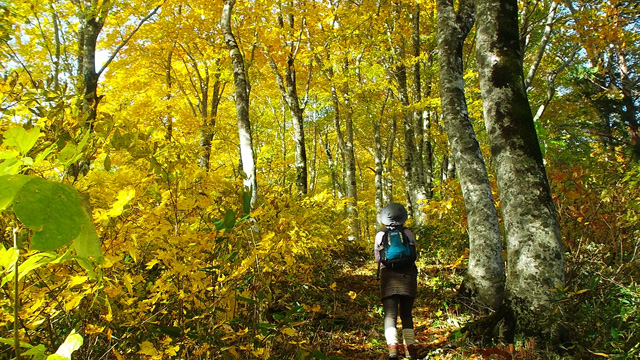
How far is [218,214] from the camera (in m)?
2.62

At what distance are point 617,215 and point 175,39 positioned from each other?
1185 cm

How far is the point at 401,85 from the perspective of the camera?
40.0 ft

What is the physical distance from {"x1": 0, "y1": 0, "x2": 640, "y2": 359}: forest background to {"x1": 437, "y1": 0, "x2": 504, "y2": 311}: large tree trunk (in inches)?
10.6

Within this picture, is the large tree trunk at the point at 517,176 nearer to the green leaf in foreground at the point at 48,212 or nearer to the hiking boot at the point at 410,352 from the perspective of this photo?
the hiking boot at the point at 410,352

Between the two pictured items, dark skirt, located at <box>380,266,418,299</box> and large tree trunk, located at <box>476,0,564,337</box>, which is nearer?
large tree trunk, located at <box>476,0,564,337</box>

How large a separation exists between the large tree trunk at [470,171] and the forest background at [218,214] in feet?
0.88

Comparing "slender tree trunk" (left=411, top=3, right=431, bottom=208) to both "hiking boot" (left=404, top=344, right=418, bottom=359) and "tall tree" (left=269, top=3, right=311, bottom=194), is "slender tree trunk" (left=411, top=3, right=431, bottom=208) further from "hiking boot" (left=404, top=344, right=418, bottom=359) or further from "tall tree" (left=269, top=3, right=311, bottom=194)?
"hiking boot" (left=404, top=344, right=418, bottom=359)

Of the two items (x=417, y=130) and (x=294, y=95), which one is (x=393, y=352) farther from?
(x=417, y=130)

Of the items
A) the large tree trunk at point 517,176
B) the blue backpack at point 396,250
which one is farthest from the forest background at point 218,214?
the blue backpack at point 396,250

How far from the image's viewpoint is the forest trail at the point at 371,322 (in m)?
4.09

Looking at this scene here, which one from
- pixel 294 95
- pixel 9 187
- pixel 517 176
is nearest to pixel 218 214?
pixel 9 187

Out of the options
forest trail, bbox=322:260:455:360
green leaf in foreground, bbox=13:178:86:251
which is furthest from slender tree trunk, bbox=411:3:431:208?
green leaf in foreground, bbox=13:178:86:251

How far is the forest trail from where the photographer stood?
409cm

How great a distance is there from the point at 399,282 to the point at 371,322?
1.22 meters
